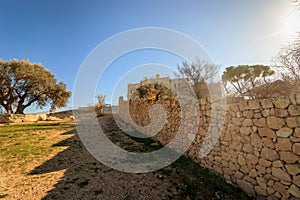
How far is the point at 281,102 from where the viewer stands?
2822 mm

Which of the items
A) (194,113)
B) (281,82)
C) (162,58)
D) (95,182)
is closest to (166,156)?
(194,113)

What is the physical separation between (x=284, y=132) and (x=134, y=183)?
320 centimetres

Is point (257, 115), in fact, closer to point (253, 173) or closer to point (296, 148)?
point (296, 148)

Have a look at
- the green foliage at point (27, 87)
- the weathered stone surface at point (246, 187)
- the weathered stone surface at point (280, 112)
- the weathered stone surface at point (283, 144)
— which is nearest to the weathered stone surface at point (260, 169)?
the weathered stone surface at point (246, 187)

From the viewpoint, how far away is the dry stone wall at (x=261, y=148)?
2.67 meters

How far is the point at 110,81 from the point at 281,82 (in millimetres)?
7999

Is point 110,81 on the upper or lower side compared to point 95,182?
upper

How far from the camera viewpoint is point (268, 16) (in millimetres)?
5418

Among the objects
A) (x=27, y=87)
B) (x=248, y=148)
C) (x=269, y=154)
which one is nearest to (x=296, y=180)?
(x=269, y=154)

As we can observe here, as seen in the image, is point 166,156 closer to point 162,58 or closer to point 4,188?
point 4,188

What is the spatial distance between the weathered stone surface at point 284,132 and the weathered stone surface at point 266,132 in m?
0.09

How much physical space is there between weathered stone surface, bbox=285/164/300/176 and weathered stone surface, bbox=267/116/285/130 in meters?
0.64

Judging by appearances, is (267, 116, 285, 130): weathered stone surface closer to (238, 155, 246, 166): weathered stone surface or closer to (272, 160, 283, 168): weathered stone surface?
(272, 160, 283, 168): weathered stone surface

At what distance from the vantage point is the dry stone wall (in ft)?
8.77
